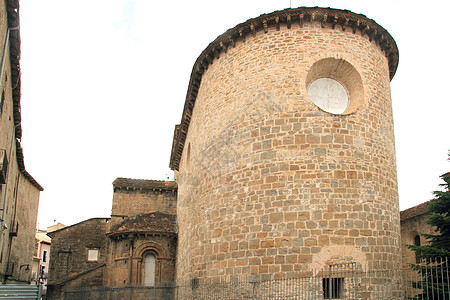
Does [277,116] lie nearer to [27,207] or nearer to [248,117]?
[248,117]

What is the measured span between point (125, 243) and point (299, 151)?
12863mm

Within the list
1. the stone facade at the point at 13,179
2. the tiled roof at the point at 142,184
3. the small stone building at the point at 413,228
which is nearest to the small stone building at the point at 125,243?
the tiled roof at the point at 142,184

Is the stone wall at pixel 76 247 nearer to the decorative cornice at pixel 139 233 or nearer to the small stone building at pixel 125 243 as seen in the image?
the small stone building at pixel 125 243

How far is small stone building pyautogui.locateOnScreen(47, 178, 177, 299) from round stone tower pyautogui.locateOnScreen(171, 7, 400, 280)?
735 cm

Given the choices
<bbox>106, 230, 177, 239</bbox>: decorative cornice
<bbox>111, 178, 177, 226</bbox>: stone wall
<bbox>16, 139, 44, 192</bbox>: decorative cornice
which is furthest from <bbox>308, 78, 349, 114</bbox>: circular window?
<bbox>111, 178, 177, 226</bbox>: stone wall

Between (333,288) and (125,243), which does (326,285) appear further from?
(125,243)

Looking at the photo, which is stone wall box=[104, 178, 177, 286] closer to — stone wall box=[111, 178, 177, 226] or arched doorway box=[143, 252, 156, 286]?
arched doorway box=[143, 252, 156, 286]

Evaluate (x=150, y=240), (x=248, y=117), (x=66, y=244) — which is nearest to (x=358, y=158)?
(x=248, y=117)

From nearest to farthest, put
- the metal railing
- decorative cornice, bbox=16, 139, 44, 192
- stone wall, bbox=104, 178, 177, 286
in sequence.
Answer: the metal railing < decorative cornice, bbox=16, 139, 44, 192 < stone wall, bbox=104, 178, 177, 286

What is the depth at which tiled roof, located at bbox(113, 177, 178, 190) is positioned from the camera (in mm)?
25922

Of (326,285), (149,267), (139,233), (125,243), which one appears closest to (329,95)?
(326,285)

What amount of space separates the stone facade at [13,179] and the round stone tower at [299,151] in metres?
6.26

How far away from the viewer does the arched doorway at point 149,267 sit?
21281 millimetres

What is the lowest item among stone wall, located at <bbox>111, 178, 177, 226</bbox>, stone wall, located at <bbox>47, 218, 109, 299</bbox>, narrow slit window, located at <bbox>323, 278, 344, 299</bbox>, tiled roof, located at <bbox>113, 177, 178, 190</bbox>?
narrow slit window, located at <bbox>323, 278, 344, 299</bbox>
